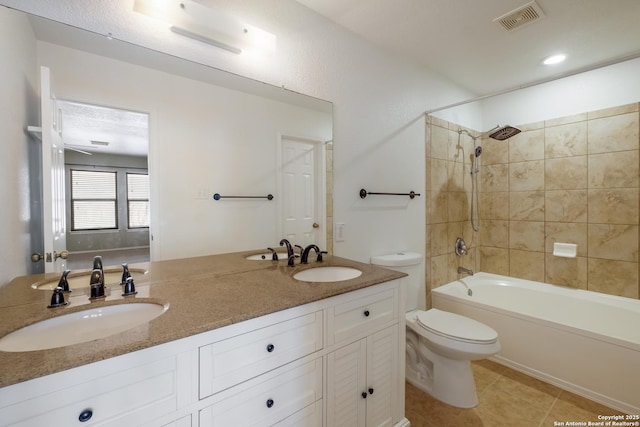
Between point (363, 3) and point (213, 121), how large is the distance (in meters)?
1.16

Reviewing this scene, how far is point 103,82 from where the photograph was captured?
1140mm

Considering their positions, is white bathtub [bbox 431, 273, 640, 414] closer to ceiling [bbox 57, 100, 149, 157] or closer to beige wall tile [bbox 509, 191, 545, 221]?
beige wall tile [bbox 509, 191, 545, 221]

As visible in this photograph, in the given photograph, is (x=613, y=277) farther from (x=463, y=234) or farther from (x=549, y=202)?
(x=463, y=234)

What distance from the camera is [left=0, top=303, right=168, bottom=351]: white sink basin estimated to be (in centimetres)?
80

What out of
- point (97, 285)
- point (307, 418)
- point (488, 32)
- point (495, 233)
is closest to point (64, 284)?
point (97, 285)

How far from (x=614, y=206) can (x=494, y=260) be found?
1.07 metres

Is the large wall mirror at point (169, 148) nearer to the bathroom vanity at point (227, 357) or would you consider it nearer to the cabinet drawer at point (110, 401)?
the bathroom vanity at point (227, 357)

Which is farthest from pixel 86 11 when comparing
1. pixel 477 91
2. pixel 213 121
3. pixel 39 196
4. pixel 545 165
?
pixel 545 165

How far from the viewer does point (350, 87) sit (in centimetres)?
198

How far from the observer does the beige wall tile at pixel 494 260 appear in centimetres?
295

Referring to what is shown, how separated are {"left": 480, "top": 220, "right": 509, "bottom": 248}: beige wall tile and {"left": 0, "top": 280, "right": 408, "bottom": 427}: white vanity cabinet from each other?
214 cm

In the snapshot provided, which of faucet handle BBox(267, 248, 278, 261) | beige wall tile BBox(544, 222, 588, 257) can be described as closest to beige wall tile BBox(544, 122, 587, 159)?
beige wall tile BBox(544, 222, 588, 257)

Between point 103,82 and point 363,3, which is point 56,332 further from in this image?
point 363,3

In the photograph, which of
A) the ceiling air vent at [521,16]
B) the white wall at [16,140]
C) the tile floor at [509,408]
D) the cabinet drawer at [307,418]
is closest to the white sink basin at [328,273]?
the cabinet drawer at [307,418]
